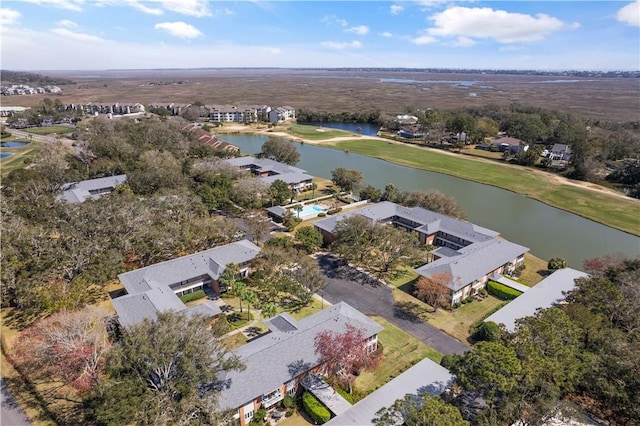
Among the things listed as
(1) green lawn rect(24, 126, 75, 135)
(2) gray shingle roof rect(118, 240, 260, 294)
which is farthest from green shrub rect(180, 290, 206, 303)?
(1) green lawn rect(24, 126, 75, 135)

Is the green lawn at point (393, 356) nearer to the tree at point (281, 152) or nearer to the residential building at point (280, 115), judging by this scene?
the tree at point (281, 152)

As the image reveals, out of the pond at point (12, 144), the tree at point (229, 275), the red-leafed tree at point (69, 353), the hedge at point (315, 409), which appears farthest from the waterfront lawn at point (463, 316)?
the pond at point (12, 144)

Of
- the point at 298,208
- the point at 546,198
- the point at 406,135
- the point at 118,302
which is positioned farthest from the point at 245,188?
the point at 406,135

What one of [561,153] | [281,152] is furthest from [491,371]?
[561,153]

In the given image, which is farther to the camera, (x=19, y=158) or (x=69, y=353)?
(x=19, y=158)

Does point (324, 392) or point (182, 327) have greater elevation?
point (182, 327)

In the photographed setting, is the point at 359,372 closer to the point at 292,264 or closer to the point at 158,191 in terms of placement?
the point at 292,264

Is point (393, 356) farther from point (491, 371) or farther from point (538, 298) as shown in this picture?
point (538, 298)

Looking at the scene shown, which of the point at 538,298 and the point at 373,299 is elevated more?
the point at 538,298
